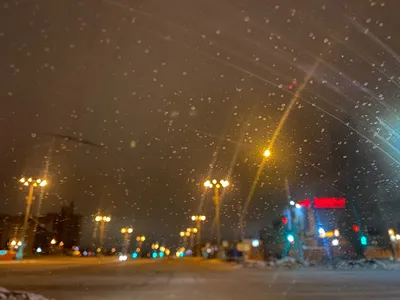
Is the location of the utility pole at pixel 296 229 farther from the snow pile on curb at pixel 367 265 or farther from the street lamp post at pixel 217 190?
the snow pile on curb at pixel 367 265

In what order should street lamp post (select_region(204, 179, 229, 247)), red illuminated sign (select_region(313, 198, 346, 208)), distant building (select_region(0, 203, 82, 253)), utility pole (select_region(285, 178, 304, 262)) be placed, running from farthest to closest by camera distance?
1. distant building (select_region(0, 203, 82, 253))
2. red illuminated sign (select_region(313, 198, 346, 208))
3. utility pole (select_region(285, 178, 304, 262))
4. street lamp post (select_region(204, 179, 229, 247))

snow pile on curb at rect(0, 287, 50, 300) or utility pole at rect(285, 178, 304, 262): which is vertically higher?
utility pole at rect(285, 178, 304, 262)

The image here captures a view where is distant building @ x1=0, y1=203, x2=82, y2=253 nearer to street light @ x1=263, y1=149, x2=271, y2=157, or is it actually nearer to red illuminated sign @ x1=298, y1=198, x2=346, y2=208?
red illuminated sign @ x1=298, y1=198, x2=346, y2=208

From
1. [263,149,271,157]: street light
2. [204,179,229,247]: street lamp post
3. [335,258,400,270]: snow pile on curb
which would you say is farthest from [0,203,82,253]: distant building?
[335,258,400,270]: snow pile on curb

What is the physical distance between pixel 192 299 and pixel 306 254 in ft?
122

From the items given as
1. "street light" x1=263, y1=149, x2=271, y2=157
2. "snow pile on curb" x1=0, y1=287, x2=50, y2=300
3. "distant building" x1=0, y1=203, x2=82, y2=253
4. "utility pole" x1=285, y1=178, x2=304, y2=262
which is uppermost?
"distant building" x1=0, y1=203, x2=82, y2=253

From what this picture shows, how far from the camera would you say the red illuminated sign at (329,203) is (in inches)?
2228

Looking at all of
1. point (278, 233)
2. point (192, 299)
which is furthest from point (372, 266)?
point (278, 233)

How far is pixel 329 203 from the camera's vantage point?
58062 millimetres

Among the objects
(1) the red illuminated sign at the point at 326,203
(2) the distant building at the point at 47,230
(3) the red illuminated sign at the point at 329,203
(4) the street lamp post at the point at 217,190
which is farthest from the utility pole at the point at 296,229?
(2) the distant building at the point at 47,230

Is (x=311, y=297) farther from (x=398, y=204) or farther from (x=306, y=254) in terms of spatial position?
(x=398, y=204)

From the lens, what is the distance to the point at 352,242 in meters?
54.0

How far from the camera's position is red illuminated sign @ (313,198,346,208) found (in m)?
56.6

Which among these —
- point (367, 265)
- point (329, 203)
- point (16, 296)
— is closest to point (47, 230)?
point (329, 203)
